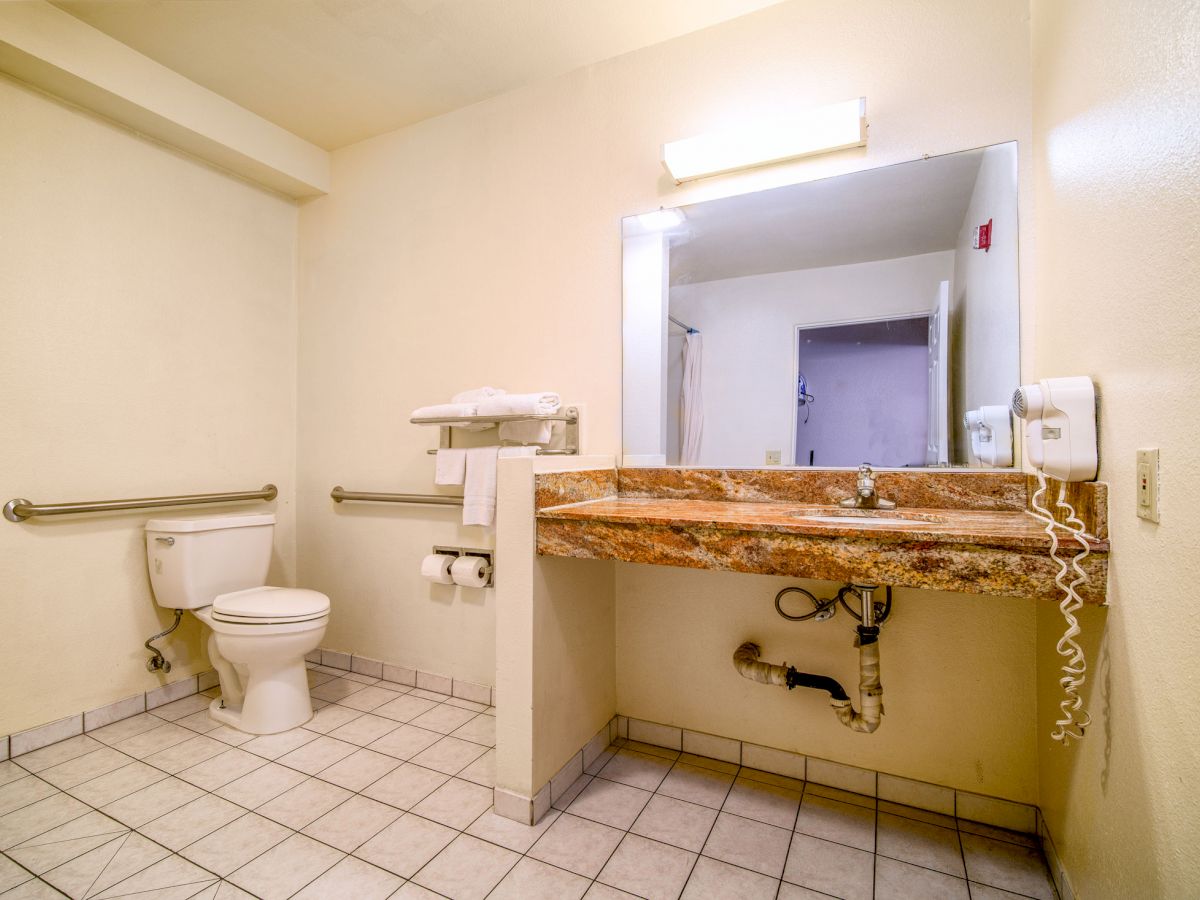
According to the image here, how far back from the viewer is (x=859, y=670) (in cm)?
152

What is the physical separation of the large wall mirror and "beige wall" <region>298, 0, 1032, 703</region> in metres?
0.09

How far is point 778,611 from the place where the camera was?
158 centimetres

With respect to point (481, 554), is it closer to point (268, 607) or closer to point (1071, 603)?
point (268, 607)

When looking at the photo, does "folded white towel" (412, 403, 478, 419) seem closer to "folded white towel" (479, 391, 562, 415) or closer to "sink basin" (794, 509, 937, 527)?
"folded white towel" (479, 391, 562, 415)

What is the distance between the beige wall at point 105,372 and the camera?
5.77 feet

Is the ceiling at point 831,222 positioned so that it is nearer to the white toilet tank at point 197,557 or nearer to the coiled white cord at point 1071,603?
the coiled white cord at point 1071,603

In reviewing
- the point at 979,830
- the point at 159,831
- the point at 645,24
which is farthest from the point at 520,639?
the point at 645,24

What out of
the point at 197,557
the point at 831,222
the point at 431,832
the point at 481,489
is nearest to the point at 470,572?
the point at 481,489

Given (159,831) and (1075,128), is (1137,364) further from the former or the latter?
(159,831)

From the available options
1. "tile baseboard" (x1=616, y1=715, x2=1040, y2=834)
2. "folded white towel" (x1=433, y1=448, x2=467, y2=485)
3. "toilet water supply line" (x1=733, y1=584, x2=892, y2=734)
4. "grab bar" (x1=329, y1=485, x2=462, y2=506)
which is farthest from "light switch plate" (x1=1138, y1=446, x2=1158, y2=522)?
"grab bar" (x1=329, y1=485, x2=462, y2=506)

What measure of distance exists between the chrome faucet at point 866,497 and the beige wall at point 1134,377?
1.42 ft

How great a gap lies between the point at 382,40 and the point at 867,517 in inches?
83.4

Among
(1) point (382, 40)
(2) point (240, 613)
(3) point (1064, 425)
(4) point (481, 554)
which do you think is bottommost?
(2) point (240, 613)

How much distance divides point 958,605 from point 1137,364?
0.79 meters
